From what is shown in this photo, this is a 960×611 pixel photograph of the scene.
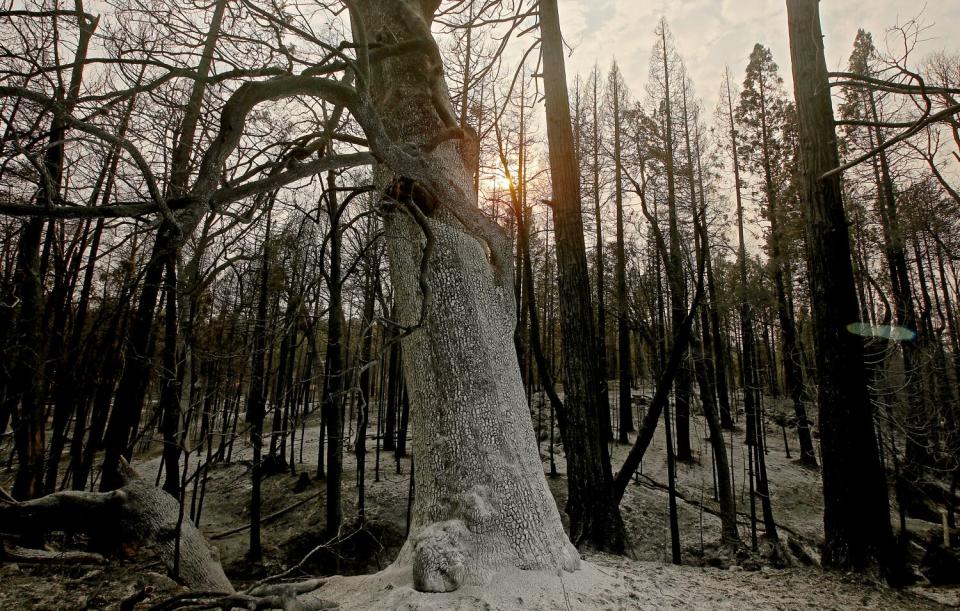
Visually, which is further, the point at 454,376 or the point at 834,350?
the point at 834,350

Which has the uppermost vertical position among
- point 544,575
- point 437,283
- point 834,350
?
point 437,283

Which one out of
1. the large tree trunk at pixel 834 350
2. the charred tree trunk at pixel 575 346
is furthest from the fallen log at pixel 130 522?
the large tree trunk at pixel 834 350

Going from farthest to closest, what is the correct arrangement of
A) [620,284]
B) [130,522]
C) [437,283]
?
1. [620,284]
2. [130,522]
3. [437,283]

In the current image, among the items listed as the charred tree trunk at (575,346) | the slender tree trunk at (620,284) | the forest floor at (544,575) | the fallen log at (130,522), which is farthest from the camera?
the slender tree trunk at (620,284)

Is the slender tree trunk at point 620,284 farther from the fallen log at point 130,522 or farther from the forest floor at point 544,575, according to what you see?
the fallen log at point 130,522

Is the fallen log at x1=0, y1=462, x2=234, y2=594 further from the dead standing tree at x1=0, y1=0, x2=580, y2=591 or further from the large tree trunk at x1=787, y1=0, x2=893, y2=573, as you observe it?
the large tree trunk at x1=787, y1=0, x2=893, y2=573

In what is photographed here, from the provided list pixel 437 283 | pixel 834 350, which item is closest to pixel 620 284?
pixel 834 350

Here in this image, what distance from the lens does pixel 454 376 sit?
6.78 ft

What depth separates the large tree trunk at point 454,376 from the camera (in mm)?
1861

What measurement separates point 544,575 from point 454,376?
3.09 feet

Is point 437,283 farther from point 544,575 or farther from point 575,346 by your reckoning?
point 575,346

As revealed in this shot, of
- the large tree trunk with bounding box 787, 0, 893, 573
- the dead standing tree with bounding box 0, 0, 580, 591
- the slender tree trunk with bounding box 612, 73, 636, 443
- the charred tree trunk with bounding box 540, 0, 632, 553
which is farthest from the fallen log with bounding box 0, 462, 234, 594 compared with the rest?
the slender tree trunk with bounding box 612, 73, 636, 443

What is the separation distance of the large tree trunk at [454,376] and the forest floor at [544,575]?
0.14 meters

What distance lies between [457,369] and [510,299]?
62 cm
